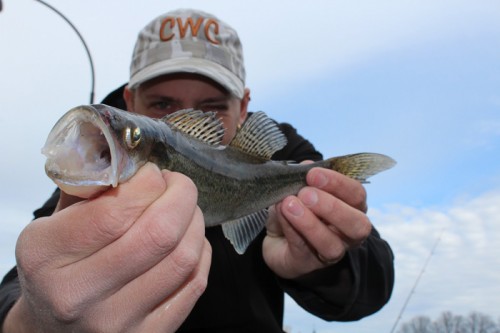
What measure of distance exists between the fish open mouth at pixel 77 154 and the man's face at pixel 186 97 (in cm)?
284

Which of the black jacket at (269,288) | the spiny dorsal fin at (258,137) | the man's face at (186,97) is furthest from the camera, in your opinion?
the man's face at (186,97)

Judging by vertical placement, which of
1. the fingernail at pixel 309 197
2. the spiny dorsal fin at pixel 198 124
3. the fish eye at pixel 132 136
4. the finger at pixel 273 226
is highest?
the fish eye at pixel 132 136

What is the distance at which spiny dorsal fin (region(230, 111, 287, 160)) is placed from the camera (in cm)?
319

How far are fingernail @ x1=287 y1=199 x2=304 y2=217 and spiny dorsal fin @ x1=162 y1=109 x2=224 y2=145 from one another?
2.61ft

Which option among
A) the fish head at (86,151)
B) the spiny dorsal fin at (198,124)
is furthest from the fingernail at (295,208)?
the fish head at (86,151)

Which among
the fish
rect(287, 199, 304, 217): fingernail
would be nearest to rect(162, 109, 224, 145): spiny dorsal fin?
the fish

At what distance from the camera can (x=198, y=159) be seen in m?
2.66

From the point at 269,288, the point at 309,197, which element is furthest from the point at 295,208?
the point at 269,288

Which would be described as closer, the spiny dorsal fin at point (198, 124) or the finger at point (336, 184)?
the spiny dorsal fin at point (198, 124)

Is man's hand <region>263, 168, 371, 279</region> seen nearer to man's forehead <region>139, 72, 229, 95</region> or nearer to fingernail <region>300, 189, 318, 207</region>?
fingernail <region>300, 189, 318, 207</region>

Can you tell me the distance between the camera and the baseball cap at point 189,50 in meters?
4.62

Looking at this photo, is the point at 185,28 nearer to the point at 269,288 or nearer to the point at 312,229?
the point at 312,229

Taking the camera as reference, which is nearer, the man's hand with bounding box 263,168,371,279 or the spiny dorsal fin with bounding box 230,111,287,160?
the spiny dorsal fin with bounding box 230,111,287,160

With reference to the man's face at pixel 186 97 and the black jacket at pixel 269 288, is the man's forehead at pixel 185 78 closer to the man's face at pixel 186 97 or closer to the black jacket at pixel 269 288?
the man's face at pixel 186 97
